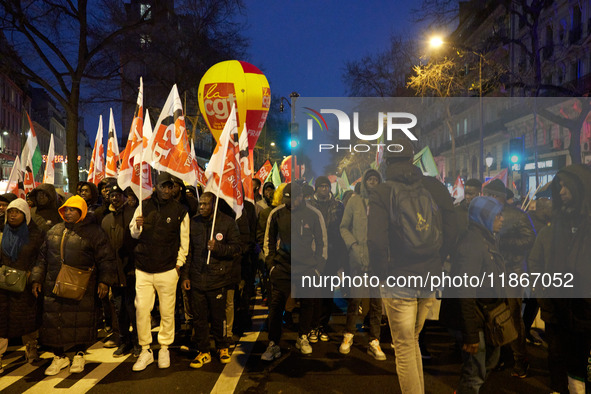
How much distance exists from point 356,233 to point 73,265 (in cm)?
338

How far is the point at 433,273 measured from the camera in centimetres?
383

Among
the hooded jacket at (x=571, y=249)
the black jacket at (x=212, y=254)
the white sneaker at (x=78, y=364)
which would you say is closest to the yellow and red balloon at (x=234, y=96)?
the black jacket at (x=212, y=254)

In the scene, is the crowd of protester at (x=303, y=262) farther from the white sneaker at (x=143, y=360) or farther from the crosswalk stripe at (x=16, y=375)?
the crosswalk stripe at (x=16, y=375)

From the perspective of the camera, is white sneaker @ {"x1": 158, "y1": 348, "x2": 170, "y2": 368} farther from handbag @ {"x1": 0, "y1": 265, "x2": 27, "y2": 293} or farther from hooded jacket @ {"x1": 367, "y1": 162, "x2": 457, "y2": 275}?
hooded jacket @ {"x1": 367, "y1": 162, "x2": 457, "y2": 275}

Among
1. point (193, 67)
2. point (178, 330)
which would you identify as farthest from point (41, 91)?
point (178, 330)

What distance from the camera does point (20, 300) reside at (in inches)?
217

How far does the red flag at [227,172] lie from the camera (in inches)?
229

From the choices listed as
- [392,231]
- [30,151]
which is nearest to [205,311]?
[392,231]

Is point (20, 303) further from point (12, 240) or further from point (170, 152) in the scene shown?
point (170, 152)

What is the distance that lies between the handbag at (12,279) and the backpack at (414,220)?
4.05 metres

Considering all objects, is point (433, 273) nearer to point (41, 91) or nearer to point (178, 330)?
point (178, 330)

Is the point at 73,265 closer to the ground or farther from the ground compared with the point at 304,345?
farther from the ground

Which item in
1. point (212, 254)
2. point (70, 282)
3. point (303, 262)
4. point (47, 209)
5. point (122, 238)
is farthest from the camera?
point (47, 209)

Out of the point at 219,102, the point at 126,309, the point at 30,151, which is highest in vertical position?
the point at 219,102
